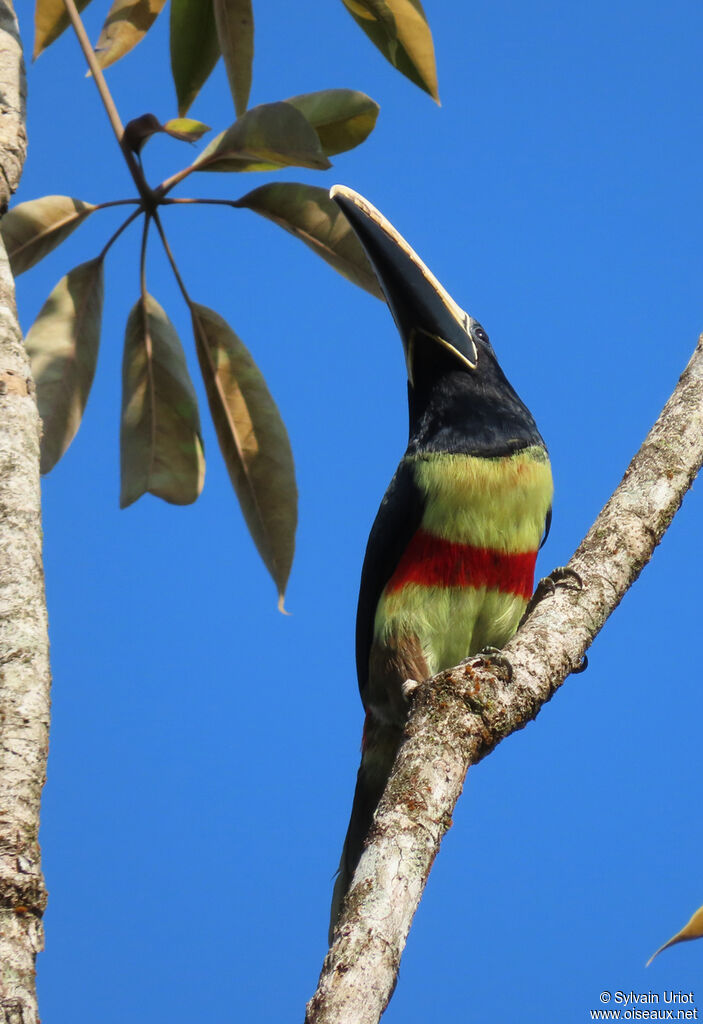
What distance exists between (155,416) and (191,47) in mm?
1454

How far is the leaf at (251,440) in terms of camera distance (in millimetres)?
3920

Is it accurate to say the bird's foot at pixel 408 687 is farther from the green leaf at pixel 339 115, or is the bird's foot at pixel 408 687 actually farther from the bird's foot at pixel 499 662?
the green leaf at pixel 339 115

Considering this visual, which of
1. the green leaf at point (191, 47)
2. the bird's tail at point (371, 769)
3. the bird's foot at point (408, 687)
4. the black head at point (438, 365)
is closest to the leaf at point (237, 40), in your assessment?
the green leaf at point (191, 47)

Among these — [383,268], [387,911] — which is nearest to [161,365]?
[383,268]

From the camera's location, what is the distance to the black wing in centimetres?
402

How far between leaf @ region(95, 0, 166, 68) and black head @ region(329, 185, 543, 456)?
100 centimetres

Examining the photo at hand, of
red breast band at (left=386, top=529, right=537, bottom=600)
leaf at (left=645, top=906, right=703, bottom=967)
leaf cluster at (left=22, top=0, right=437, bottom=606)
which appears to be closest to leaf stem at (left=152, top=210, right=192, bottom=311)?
leaf cluster at (left=22, top=0, right=437, bottom=606)

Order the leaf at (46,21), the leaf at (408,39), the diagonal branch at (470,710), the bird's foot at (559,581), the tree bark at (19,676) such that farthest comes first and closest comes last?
the leaf at (46,21), the leaf at (408,39), the bird's foot at (559,581), the diagonal branch at (470,710), the tree bark at (19,676)

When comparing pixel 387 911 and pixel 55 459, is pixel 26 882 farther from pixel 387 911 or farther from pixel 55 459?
pixel 55 459

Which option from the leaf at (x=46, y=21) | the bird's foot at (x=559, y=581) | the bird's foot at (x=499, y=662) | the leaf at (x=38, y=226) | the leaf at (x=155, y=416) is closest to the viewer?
the bird's foot at (x=499, y=662)

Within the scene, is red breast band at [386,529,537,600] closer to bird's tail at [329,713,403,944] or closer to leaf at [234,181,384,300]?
bird's tail at [329,713,403,944]

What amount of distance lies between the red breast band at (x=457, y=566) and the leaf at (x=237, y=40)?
1802 mm

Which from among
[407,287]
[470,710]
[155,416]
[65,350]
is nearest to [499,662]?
[470,710]

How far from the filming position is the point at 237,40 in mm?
3732
